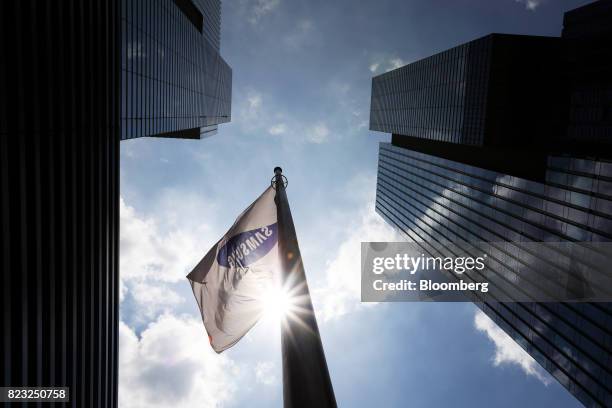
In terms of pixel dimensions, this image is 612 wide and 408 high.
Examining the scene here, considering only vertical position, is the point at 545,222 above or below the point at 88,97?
below

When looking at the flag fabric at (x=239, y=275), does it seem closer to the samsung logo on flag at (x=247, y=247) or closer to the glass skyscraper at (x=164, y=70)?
the samsung logo on flag at (x=247, y=247)

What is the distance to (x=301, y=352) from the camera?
5.02 m

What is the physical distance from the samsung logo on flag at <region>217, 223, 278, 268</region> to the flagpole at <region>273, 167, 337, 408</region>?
147 inches

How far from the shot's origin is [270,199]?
1109 centimetres

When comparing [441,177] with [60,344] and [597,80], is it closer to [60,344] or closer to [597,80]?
[597,80]

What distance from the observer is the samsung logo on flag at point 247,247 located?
35.0 ft

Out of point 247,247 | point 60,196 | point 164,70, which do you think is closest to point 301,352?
point 247,247

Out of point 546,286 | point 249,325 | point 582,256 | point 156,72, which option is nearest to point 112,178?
point 249,325

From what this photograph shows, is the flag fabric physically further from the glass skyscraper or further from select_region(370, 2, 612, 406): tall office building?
select_region(370, 2, 612, 406): tall office building

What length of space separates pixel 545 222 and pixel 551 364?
17.4 metres

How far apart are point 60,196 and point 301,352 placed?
13401mm

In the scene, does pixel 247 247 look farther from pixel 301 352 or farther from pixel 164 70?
pixel 164 70

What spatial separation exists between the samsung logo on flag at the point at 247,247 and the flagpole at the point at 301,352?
3.74 metres

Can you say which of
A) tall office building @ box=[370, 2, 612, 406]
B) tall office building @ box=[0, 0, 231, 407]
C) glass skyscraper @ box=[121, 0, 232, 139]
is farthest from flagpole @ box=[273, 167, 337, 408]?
tall office building @ box=[370, 2, 612, 406]
